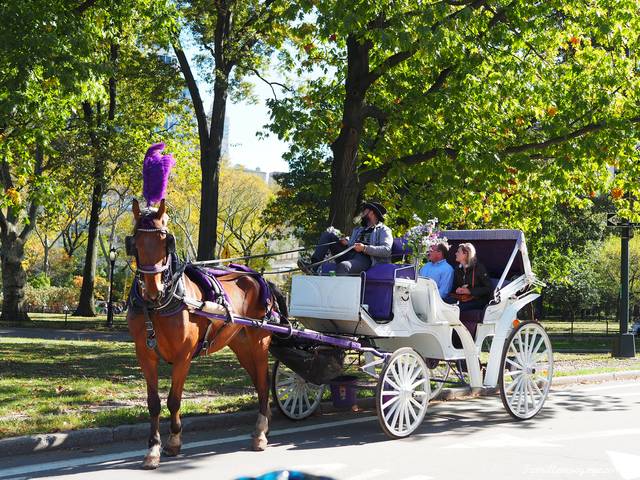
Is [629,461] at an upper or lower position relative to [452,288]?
lower

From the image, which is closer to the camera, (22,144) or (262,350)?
(262,350)

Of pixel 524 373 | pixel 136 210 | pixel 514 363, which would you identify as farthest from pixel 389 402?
pixel 136 210

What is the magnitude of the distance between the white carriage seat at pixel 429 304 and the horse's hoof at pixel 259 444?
2.63 meters

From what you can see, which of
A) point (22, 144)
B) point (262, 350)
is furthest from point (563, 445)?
point (22, 144)

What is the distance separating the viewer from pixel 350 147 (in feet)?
48.9

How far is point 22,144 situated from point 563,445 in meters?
13.5

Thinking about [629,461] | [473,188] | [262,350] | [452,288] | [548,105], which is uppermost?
[548,105]

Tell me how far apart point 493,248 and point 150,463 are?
20.3 feet

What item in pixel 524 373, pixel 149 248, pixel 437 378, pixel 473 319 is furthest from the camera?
pixel 473 319

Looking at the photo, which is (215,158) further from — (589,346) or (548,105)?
(589,346)

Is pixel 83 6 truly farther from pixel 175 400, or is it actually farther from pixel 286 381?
pixel 175 400

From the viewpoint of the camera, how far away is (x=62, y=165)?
91.1ft

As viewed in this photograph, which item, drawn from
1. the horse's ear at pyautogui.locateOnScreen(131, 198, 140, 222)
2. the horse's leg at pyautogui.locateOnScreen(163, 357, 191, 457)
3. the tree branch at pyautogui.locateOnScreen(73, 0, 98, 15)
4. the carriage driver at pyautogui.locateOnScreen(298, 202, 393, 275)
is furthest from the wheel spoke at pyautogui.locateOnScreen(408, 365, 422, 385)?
the tree branch at pyautogui.locateOnScreen(73, 0, 98, 15)

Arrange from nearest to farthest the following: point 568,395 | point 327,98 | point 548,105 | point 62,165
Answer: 1. point 568,395
2. point 548,105
3. point 327,98
4. point 62,165
